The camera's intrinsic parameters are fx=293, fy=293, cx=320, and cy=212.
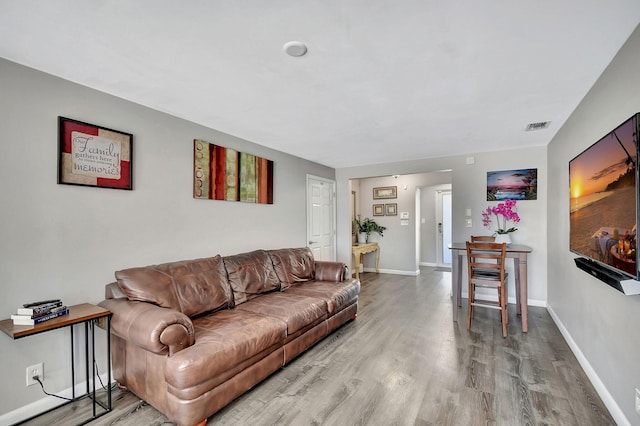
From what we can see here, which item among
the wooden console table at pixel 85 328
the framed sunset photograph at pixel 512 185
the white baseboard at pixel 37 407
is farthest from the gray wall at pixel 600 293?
the white baseboard at pixel 37 407

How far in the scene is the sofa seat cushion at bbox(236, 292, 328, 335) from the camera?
2.50 meters

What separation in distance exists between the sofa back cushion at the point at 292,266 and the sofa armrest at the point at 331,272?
0.10 meters

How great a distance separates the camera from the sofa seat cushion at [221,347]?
1.71 metres

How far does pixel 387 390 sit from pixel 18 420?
2.41 meters

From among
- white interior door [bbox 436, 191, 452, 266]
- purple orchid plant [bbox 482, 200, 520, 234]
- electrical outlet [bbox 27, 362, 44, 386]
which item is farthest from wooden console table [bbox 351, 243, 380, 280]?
electrical outlet [bbox 27, 362, 44, 386]

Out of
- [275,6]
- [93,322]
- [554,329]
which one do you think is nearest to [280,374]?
[93,322]

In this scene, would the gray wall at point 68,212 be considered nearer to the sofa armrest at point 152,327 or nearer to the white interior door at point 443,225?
the sofa armrest at point 152,327

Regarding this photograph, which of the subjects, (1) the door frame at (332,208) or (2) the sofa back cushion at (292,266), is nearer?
(2) the sofa back cushion at (292,266)

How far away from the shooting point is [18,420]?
1.85 m

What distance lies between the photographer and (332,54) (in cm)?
180

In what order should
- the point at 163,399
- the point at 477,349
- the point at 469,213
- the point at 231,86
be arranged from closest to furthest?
1. the point at 163,399
2. the point at 231,86
3. the point at 477,349
4. the point at 469,213

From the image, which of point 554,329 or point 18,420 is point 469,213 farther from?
point 18,420

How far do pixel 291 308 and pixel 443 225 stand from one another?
5.79 m

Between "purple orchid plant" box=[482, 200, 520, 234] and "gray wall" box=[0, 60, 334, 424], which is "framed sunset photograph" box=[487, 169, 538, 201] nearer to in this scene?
"purple orchid plant" box=[482, 200, 520, 234]
